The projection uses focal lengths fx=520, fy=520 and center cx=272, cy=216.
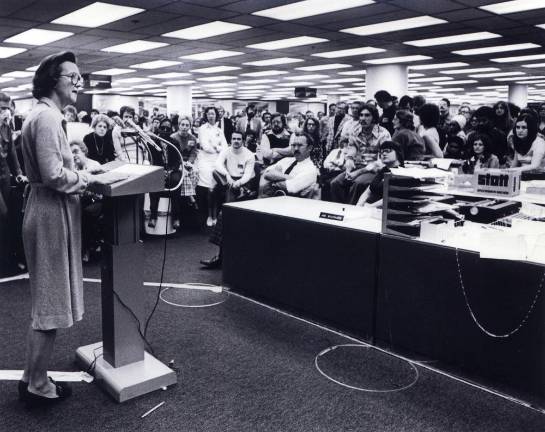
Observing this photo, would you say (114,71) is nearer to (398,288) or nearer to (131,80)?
(131,80)

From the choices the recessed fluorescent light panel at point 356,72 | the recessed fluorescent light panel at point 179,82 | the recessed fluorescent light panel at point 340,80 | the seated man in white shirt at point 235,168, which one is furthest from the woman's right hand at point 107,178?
the recessed fluorescent light panel at point 179,82

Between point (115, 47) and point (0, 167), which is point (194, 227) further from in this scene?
point (115, 47)

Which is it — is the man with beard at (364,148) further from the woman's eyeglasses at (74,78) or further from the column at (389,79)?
the column at (389,79)

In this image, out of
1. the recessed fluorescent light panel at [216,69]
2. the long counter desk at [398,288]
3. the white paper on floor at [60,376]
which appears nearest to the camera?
the long counter desk at [398,288]

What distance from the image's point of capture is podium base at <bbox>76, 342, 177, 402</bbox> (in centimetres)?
214

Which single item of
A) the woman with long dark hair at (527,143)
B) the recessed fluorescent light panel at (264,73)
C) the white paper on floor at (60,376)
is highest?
the recessed fluorescent light panel at (264,73)

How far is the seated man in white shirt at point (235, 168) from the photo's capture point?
540 cm

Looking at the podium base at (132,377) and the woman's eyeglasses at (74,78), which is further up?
the woman's eyeglasses at (74,78)

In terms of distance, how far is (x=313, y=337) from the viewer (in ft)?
9.29

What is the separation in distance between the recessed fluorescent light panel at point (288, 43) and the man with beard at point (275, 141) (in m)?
1.87

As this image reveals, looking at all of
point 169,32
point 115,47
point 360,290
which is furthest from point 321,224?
point 115,47

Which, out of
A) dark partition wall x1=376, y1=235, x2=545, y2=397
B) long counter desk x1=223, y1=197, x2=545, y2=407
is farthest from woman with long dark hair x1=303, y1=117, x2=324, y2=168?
dark partition wall x1=376, y1=235, x2=545, y2=397

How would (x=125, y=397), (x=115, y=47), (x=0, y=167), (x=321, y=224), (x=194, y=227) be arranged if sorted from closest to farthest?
(x=125, y=397) < (x=321, y=224) < (x=0, y=167) < (x=194, y=227) < (x=115, y=47)

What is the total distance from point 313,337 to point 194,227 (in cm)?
328
